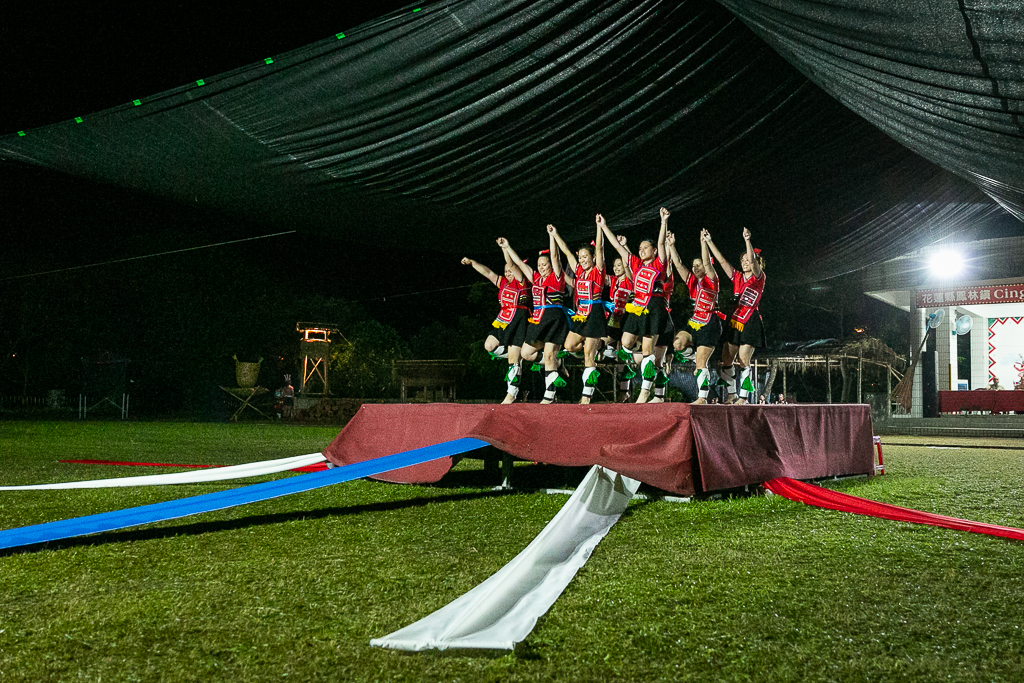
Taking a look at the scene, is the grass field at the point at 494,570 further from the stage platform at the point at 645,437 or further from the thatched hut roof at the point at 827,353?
the thatched hut roof at the point at 827,353

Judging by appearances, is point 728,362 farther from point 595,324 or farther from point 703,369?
point 595,324

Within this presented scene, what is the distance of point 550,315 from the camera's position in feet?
26.6

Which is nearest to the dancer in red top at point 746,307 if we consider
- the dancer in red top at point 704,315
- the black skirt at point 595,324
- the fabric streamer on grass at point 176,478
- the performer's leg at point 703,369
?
the dancer in red top at point 704,315

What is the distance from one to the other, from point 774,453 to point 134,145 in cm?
638

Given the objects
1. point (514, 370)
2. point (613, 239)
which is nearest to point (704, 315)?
point (613, 239)

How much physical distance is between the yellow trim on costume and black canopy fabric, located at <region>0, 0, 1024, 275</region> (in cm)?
101

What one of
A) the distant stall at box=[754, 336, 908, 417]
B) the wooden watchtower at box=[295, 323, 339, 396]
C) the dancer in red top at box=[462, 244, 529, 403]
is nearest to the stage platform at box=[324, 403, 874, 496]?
the dancer in red top at box=[462, 244, 529, 403]

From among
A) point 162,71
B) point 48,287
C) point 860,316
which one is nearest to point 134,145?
point 162,71

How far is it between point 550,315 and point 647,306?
0.98m

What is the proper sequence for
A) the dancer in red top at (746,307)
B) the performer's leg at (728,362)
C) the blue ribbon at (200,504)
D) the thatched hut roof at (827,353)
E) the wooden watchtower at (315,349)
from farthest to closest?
the wooden watchtower at (315,349) → the thatched hut roof at (827,353) → the performer's leg at (728,362) → the dancer in red top at (746,307) → the blue ribbon at (200,504)

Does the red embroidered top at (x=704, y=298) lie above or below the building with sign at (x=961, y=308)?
below

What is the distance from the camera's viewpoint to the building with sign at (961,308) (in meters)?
20.5

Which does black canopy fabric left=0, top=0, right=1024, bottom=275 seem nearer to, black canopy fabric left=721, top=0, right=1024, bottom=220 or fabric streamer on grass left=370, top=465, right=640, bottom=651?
black canopy fabric left=721, top=0, right=1024, bottom=220

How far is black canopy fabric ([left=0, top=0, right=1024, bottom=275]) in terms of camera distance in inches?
168
